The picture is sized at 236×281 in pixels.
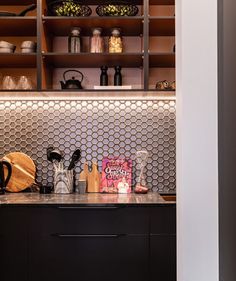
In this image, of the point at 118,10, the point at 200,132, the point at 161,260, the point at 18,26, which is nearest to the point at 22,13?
the point at 18,26

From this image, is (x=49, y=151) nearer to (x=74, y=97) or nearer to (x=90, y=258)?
(x=74, y=97)

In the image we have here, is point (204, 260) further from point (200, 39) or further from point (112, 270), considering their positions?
point (112, 270)

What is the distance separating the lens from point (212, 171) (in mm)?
1183

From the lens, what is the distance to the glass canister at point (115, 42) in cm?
251

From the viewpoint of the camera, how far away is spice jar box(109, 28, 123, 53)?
8.23 feet

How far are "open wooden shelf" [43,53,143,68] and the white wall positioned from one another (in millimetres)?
1229

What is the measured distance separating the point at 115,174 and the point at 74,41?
1071 millimetres

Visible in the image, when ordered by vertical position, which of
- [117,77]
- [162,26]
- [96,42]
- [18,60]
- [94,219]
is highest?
[162,26]

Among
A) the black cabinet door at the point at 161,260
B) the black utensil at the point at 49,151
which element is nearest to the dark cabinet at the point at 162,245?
the black cabinet door at the point at 161,260

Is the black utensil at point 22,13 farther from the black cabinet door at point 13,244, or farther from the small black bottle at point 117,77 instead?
the black cabinet door at point 13,244

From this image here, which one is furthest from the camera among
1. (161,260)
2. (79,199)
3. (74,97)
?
(74,97)

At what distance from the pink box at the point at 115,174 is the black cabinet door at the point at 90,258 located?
593mm

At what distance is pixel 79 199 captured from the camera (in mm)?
2217

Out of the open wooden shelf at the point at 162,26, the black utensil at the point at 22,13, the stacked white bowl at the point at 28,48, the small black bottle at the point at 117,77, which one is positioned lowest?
the small black bottle at the point at 117,77
